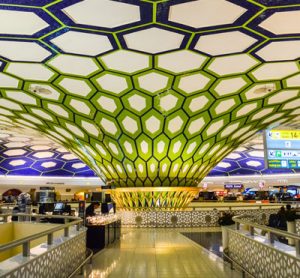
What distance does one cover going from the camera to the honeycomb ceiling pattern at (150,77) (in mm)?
7191

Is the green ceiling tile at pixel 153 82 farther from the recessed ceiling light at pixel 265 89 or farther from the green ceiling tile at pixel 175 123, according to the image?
the recessed ceiling light at pixel 265 89

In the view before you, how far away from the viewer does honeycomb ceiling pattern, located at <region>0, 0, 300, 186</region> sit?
719cm

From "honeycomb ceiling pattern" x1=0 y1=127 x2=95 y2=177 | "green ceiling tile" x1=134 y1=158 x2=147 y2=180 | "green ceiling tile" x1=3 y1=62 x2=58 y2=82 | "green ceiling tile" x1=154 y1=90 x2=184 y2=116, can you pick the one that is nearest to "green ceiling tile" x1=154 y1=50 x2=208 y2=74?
"green ceiling tile" x1=154 y1=90 x2=184 y2=116

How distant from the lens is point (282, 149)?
1240cm

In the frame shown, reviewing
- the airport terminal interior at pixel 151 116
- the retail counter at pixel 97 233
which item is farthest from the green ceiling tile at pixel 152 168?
the retail counter at pixel 97 233

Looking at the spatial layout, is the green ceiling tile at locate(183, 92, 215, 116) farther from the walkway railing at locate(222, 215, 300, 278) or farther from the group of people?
the walkway railing at locate(222, 215, 300, 278)

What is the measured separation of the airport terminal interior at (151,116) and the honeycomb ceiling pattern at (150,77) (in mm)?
46

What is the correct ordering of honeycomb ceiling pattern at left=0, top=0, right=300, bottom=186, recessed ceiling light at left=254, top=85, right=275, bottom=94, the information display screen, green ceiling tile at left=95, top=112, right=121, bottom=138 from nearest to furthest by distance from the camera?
honeycomb ceiling pattern at left=0, top=0, right=300, bottom=186, recessed ceiling light at left=254, top=85, right=275, bottom=94, the information display screen, green ceiling tile at left=95, top=112, right=121, bottom=138

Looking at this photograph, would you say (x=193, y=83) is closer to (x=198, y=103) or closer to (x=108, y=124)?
(x=198, y=103)

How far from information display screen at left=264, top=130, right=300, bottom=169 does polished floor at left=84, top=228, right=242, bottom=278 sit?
432 cm

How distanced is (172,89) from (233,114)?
307 centimetres

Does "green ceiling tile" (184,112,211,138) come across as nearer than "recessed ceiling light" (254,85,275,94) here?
No

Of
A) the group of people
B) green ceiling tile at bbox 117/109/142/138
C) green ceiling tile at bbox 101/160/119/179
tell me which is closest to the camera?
the group of people

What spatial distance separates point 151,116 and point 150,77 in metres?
2.69
